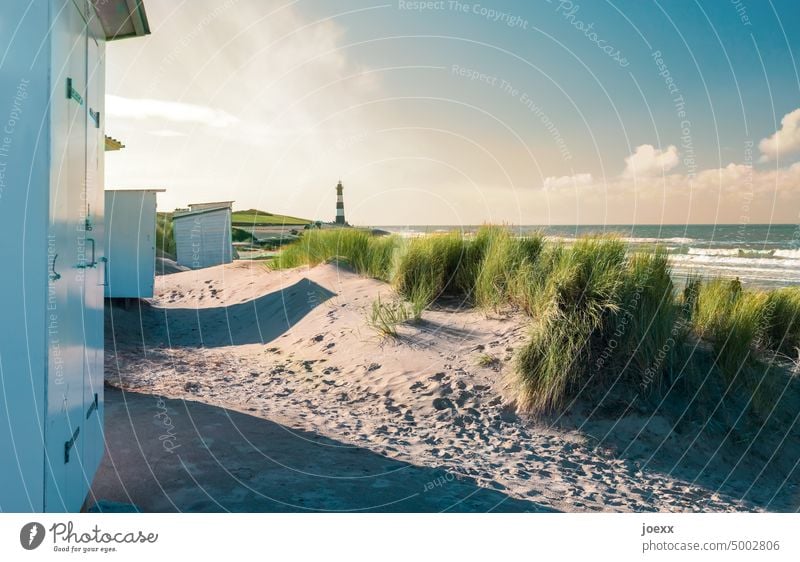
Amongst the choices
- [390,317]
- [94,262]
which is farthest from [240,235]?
[94,262]

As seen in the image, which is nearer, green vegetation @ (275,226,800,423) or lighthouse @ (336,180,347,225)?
green vegetation @ (275,226,800,423)

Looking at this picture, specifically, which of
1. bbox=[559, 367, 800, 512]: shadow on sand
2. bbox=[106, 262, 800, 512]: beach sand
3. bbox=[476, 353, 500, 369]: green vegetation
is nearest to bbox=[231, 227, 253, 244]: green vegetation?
bbox=[106, 262, 800, 512]: beach sand

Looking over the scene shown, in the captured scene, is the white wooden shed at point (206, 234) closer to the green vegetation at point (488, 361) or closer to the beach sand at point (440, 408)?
the beach sand at point (440, 408)

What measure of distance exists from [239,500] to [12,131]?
2.79 metres

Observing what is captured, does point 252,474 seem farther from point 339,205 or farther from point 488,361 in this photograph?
point 339,205

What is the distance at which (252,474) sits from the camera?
496 centimetres

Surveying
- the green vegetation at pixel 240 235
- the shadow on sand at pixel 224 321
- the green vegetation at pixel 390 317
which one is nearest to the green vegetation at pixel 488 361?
the green vegetation at pixel 390 317

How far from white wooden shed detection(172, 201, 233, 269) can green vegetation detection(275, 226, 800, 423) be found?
1370 centimetres

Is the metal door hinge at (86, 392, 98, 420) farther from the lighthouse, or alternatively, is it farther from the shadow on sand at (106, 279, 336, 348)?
the lighthouse

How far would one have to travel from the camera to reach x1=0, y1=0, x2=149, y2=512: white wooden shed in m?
2.68

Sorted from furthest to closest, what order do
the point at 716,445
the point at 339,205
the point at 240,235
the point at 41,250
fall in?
the point at 240,235
the point at 339,205
the point at 716,445
the point at 41,250

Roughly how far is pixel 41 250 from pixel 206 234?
20.3m

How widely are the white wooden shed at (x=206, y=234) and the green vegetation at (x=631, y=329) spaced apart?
13.7 m

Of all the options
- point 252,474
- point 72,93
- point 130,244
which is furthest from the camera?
point 130,244
